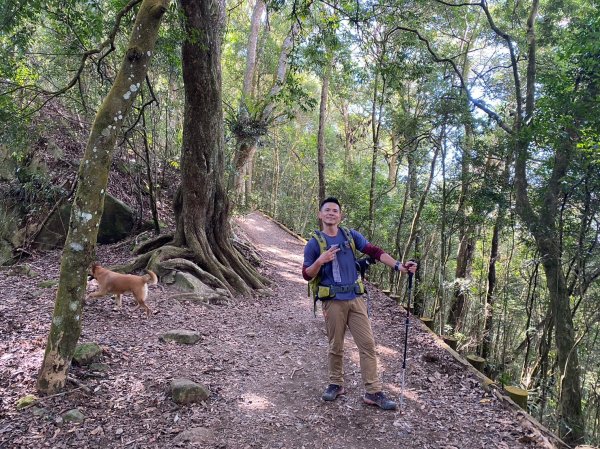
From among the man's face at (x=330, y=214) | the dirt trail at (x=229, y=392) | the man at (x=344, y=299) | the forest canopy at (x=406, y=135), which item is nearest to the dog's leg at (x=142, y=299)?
the dirt trail at (x=229, y=392)

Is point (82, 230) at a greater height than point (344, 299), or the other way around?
point (82, 230)

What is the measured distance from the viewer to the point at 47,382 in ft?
11.5

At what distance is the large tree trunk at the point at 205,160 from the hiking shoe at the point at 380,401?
14.7 feet

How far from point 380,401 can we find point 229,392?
1611mm

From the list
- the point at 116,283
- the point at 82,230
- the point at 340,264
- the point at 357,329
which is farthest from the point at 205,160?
the point at 357,329

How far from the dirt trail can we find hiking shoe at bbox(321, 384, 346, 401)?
87mm

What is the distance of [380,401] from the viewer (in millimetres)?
4059

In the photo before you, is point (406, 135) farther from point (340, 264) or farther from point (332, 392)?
point (332, 392)

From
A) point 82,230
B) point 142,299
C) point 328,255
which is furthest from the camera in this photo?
point 142,299

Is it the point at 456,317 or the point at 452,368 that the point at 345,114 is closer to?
the point at 456,317

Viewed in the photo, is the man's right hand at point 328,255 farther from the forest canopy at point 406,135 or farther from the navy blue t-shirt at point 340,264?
the forest canopy at point 406,135

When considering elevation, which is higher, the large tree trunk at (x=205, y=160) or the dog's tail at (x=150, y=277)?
the large tree trunk at (x=205, y=160)

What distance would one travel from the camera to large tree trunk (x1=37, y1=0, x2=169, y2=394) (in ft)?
11.4

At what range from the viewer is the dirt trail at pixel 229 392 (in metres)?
3.37
